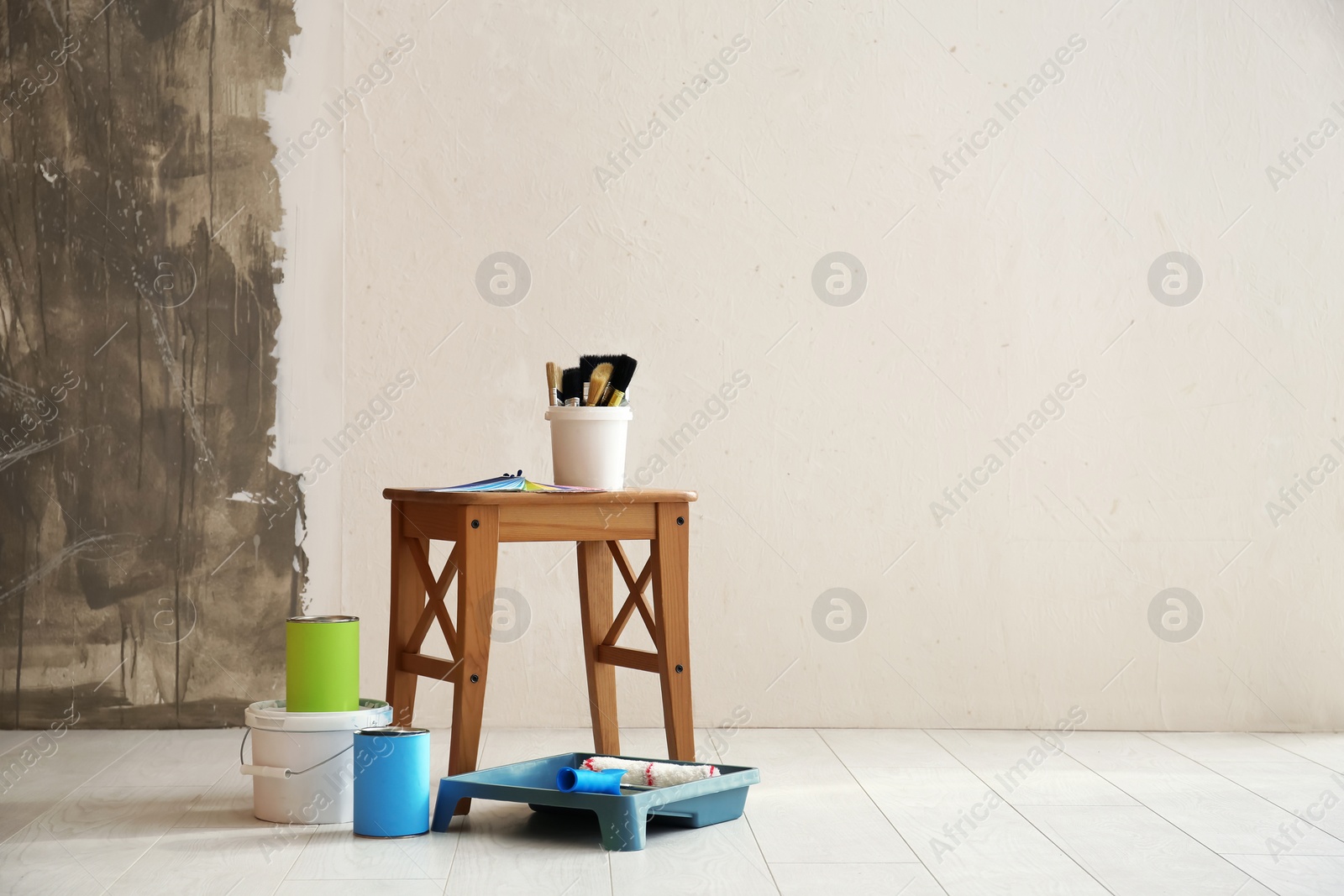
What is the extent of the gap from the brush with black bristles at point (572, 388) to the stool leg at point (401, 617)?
353 mm

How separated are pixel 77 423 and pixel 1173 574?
2568 mm

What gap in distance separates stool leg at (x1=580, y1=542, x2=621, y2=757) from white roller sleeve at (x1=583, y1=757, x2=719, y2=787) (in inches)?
12.6

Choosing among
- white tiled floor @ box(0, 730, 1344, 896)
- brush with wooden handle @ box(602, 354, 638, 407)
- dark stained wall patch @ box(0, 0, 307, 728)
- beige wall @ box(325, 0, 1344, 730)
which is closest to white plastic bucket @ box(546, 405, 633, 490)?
brush with wooden handle @ box(602, 354, 638, 407)

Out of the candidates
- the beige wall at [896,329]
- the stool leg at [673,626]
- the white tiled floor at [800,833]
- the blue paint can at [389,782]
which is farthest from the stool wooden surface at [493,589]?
the beige wall at [896,329]

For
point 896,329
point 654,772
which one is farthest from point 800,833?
point 896,329

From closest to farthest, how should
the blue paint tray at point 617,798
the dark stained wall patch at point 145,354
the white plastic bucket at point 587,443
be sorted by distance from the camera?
1. the blue paint tray at point 617,798
2. the white plastic bucket at point 587,443
3. the dark stained wall patch at point 145,354

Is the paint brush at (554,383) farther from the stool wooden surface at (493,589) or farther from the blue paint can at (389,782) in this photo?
the blue paint can at (389,782)

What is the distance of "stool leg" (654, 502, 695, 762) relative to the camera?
2037 millimetres

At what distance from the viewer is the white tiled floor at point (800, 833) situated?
157 cm

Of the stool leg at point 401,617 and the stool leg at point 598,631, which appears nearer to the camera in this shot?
the stool leg at point 401,617

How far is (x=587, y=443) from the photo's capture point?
A: 6.69ft

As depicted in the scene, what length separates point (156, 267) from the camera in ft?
8.80

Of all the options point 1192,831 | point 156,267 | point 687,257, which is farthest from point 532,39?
point 1192,831

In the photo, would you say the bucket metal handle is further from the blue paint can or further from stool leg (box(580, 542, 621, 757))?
stool leg (box(580, 542, 621, 757))
